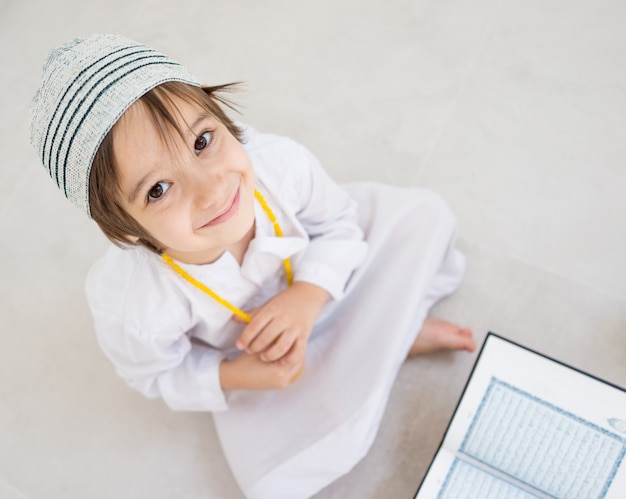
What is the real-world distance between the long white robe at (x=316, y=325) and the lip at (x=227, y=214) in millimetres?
115

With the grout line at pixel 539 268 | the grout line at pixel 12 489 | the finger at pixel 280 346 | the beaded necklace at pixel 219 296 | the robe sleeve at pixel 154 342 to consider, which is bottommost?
the grout line at pixel 12 489

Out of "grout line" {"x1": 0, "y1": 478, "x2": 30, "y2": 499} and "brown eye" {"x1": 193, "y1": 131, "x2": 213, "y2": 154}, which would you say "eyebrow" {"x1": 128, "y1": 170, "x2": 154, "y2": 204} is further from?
"grout line" {"x1": 0, "y1": 478, "x2": 30, "y2": 499}

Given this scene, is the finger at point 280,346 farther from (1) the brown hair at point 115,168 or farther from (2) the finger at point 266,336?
(1) the brown hair at point 115,168

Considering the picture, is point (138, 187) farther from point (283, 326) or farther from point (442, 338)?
point (442, 338)

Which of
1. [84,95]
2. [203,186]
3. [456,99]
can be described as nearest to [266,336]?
[203,186]

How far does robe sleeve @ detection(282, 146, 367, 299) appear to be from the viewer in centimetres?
85

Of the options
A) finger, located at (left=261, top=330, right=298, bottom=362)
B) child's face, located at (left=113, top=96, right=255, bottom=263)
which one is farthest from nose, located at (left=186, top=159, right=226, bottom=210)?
finger, located at (left=261, top=330, right=298, bottom=362)

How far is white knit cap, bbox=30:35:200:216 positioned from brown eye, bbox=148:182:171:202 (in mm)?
56

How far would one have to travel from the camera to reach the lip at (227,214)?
26.1 inches

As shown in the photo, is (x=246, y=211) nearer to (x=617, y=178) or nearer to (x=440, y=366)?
(x=440, y=366)

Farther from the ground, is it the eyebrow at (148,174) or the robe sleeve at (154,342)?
the eyebrow at (148,174)

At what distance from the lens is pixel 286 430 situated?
894 mm

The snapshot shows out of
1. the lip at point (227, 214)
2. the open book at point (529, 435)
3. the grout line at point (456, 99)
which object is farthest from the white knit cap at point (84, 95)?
the grout line at point (456, 99)

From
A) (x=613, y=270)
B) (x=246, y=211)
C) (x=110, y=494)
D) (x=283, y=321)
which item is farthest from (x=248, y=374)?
(x=613, y=270)
